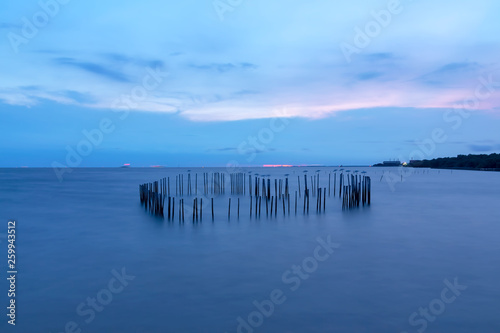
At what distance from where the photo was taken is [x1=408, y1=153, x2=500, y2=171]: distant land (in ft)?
305

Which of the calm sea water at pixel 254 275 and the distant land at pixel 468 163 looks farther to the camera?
the distant land at pixel 468 163

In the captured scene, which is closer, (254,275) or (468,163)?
(254,275)

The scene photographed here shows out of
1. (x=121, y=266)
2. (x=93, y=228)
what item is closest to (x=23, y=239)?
(x=93, y=228)

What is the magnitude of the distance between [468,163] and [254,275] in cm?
11504

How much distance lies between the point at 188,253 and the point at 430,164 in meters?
140

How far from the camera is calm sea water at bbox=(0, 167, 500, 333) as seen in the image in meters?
6.77

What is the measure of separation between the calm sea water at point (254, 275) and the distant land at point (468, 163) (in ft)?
289

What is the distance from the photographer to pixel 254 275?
30.4 feet

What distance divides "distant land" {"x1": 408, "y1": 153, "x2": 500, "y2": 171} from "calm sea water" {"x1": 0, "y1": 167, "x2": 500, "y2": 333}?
88.2 metres

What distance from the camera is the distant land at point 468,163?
93106 millimetres

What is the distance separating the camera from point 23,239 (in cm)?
1368

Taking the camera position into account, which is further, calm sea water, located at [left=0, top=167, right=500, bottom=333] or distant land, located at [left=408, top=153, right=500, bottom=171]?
distant land, located at [left=408, top=153, right=500, bottom=171]

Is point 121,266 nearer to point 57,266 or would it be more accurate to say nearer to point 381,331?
point 57,266

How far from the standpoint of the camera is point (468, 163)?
108 meters
